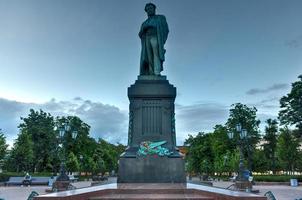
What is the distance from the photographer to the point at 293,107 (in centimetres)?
4731

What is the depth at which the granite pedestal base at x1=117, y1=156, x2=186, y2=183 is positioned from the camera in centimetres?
1380

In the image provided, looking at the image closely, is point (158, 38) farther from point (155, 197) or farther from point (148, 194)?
point (155, 197)

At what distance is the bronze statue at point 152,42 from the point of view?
16359mm

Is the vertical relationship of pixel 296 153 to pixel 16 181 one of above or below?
above

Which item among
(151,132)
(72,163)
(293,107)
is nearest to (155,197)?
(151,132)

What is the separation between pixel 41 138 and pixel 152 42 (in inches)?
2171

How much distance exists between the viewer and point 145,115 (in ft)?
49.5

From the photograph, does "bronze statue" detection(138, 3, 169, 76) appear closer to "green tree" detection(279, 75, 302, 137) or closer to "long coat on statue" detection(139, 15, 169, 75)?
"long coat on statue" detection(139, 15, 169, 75)

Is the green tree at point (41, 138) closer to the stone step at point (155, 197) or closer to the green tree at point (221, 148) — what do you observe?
the green tree at point (221, 148)

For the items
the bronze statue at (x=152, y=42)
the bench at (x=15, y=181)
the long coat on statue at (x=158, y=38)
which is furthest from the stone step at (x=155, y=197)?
the bench at (x=15, y=181)

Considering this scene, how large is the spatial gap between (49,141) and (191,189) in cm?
5888

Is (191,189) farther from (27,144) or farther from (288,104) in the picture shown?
(27,144)

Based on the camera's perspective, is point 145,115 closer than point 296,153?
Yes

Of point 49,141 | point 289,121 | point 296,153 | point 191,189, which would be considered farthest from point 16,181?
point 296,153
